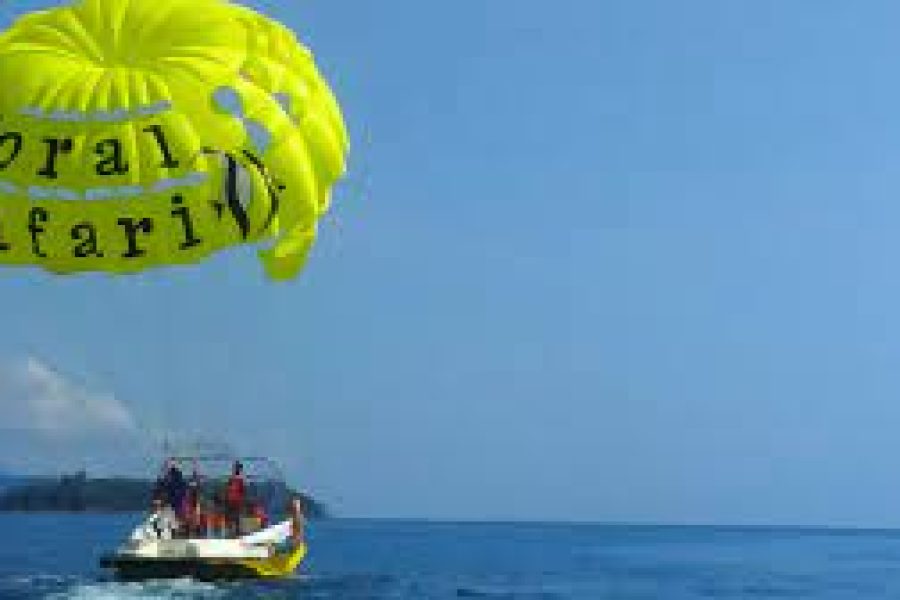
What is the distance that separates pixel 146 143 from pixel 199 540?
662 inches

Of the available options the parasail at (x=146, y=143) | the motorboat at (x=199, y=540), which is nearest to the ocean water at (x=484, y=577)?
the motorboat at (x=199, y=540)

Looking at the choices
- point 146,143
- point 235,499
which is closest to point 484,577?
point 235,499

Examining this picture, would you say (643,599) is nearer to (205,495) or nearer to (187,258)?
(205,495)

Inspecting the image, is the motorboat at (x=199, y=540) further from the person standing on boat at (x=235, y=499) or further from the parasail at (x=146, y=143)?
the parasail at (x=146, y=143)

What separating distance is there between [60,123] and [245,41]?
104 inches

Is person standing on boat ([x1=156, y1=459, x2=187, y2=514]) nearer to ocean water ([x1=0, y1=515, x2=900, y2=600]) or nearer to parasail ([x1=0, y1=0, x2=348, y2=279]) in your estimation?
ocean water ([x1=0, y1=515, x2=900, y2=600])

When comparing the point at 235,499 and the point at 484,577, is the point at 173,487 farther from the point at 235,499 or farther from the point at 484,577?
the point at 484,577

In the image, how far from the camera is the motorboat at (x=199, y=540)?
34.0 meters

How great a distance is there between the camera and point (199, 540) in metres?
34.5

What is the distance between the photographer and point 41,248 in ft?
63.5

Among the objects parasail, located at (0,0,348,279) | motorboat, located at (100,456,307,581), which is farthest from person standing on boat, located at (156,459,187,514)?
parasail, located at (0,0,348,279)

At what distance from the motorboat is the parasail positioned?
606 inches

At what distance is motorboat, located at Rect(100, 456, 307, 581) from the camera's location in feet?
112

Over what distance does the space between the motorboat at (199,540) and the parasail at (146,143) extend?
606 inches
